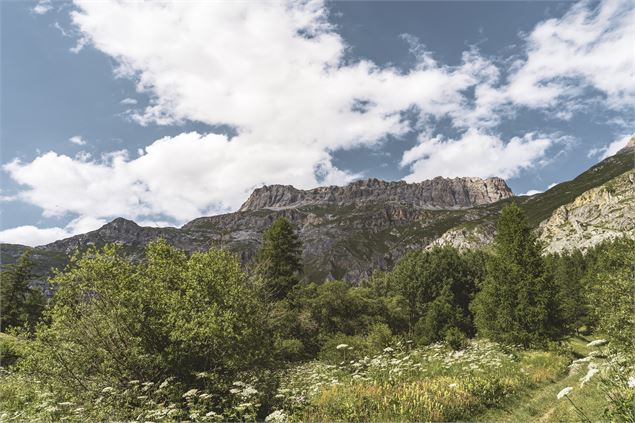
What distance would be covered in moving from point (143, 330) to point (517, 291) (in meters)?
24.9

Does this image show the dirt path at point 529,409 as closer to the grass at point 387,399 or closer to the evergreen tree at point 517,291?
the grass at point 387,399

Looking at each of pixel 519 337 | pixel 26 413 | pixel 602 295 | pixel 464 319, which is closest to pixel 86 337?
pixel 26 413

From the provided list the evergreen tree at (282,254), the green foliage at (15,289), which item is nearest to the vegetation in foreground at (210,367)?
the evergreen tree at (282,254)

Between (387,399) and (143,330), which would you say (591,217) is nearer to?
(387,399)

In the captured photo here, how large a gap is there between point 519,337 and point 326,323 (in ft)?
55.9

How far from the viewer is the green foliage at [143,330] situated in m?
11.8

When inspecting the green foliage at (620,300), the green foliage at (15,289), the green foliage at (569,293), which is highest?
the green foliage at (15,289)

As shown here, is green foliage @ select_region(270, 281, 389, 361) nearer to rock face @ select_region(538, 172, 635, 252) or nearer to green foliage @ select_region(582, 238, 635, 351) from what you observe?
green foliage @ select_region(582, 238, 635, 351)

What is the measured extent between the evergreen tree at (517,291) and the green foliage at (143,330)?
19892mm

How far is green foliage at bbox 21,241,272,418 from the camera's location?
1184 cm

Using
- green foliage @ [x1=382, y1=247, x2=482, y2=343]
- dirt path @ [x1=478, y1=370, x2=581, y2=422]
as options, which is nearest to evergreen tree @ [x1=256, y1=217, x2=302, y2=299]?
green foliage @ [x1=382, y1=247, x2=482, y2=343]

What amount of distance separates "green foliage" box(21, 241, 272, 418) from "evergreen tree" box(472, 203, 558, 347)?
19.9 metres

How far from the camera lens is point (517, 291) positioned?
88.5 feet

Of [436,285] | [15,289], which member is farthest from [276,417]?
[15,289]
